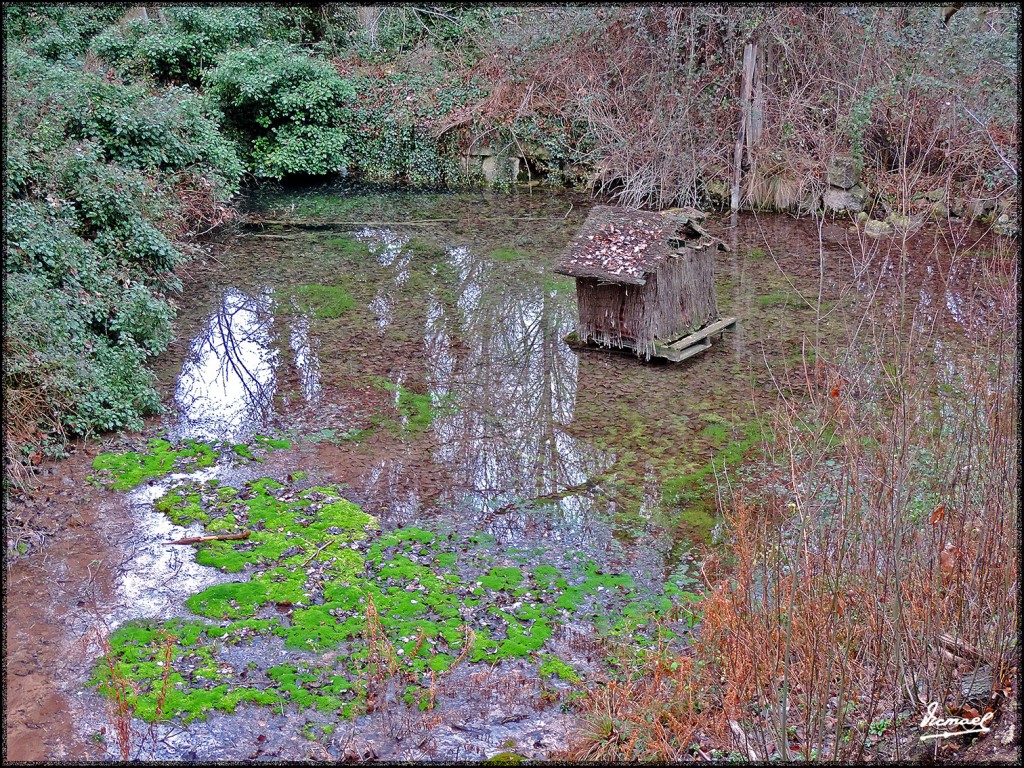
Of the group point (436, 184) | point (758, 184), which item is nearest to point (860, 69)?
point (758, 184)

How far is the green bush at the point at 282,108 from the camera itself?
19250 millimetres

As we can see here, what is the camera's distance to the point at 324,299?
524 inches

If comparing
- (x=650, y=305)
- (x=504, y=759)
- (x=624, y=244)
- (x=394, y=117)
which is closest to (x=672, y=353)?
(x=650, y=305)

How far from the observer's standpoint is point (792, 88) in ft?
56.6

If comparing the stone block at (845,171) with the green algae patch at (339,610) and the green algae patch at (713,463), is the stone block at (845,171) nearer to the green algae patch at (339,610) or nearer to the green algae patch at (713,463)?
the green algae patch at (713,463)

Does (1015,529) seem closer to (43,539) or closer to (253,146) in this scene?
(43,539)

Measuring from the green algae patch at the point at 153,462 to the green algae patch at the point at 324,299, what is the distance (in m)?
4.03

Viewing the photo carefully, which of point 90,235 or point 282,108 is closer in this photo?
point 90,235

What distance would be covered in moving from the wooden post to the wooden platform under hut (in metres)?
6.71

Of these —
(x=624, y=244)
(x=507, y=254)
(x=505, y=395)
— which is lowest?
(x=505, y=395)

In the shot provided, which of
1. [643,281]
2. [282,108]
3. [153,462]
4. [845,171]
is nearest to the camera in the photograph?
[153,462]

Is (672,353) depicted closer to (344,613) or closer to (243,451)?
(243,451)

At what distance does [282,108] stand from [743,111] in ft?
32.1

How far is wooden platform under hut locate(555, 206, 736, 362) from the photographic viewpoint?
405 inches
